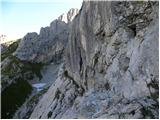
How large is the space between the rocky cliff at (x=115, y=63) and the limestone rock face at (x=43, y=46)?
6219cm

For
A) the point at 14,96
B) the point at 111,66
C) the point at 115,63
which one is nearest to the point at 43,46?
the point at 14,96

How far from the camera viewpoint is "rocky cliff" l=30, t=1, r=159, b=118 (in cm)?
2638

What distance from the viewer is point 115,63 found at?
35.1 meters

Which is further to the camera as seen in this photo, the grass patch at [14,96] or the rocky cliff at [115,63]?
the grass patch at [14,96]

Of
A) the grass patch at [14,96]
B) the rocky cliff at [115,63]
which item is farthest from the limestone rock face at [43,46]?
the rocky cliff at [115,63]

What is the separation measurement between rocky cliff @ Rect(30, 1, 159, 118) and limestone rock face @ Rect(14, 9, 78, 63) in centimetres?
6219

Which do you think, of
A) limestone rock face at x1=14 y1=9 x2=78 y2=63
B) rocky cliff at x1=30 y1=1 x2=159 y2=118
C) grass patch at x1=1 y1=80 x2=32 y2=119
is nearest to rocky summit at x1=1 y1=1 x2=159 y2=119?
rocky cliff at x1=30 y1=1 x2=159 y2=118

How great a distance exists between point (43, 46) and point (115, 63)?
8333 cm

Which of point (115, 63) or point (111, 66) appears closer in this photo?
point (115, 63)

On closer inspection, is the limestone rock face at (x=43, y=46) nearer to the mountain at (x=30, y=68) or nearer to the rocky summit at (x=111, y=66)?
the mountain at (x=30, y=68)

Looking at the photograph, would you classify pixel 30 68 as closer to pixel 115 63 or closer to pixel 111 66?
pixel 111 66

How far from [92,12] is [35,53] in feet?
242

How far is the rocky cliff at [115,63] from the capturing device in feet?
86.5

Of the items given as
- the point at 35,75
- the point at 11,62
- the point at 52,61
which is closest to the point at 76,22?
the point at 35,75
